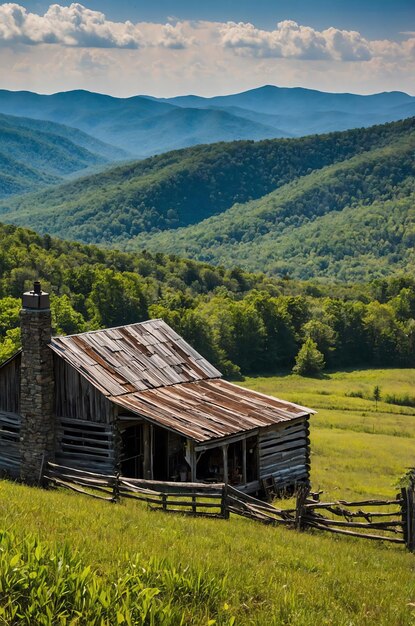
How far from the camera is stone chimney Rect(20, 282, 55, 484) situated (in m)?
25.0

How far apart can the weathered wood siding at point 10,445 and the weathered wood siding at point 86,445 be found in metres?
1.88

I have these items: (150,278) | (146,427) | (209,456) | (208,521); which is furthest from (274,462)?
(150,278)

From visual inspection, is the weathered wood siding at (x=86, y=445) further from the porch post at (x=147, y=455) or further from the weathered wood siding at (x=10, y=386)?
the weathered wood siding at (x=10, y=386)

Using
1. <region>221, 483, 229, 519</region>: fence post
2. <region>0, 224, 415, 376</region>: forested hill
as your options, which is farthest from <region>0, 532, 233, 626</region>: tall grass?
<region>0, 224, 415, 376</region>: forested hill

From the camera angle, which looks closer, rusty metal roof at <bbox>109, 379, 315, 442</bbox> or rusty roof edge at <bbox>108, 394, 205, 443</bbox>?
rusty roof edge at <bbox>108, 394, 205, 443</bbox>

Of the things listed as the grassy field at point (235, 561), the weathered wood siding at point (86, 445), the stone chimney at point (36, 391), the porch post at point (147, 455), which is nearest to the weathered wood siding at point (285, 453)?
the porch post at point (147, 455)

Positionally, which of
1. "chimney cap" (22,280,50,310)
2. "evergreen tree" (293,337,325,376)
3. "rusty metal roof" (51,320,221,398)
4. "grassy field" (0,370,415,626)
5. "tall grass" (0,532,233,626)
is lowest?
"evergreen tree" (293,337,325,376)

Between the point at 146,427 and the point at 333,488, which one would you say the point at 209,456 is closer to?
the point at 146,427

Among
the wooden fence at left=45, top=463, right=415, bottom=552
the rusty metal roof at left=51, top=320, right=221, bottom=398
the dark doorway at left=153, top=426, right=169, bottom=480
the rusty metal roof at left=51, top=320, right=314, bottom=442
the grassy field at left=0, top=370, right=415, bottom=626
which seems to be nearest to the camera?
the grassy field at left=0, top=370, right=415, bottom=626

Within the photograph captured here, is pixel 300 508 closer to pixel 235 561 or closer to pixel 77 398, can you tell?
pixel 235 561

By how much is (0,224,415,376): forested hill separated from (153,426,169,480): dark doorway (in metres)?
54.0

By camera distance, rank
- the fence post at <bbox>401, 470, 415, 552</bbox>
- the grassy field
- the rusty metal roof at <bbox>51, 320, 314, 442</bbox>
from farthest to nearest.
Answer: the rusty metal roof at <bbox>51, 320, 314, 442</bbox> < the fence post at <bbox>401, 470, 415, 552</bbox> < the grassy field

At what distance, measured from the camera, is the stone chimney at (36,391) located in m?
25.0

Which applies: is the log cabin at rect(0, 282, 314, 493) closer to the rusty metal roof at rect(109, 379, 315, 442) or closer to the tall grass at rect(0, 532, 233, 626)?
the rusty metal roof at rect(109, 379, 315, 442)
